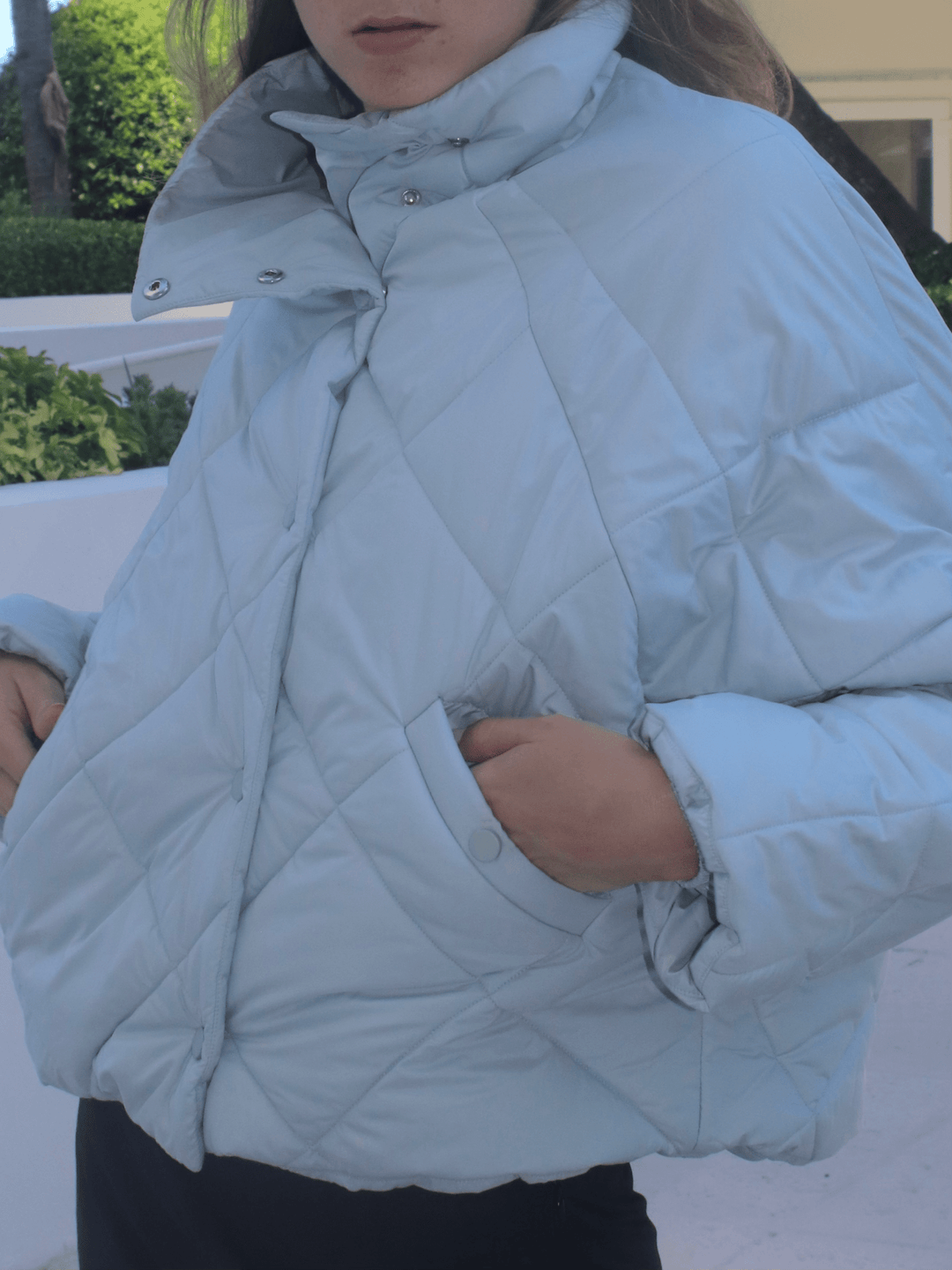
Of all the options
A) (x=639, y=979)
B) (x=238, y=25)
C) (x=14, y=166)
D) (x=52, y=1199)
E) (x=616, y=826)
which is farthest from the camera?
(x=14, y=166)

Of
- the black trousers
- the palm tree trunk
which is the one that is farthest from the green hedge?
the black trousers

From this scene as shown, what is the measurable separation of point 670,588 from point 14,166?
15.4 m

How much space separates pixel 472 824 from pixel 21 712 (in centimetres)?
64

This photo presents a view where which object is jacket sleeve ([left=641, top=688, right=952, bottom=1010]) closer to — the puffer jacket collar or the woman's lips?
the puffer jacket collar

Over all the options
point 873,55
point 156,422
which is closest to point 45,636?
point 156,422

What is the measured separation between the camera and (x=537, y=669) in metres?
1.00

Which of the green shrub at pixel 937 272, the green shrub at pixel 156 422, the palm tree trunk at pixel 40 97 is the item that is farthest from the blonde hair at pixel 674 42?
the palm tree trunk at pixel 40 97

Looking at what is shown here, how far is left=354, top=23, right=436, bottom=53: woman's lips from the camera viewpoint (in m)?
1.12

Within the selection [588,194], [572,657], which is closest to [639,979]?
[572,657]

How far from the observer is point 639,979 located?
107 centimetres

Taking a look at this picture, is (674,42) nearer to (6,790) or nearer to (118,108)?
(6,790)

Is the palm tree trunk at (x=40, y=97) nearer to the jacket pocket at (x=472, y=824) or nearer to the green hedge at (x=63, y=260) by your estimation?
the green hedge at (x=63, y=260)

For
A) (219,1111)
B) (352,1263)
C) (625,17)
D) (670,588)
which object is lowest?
(352,1263)

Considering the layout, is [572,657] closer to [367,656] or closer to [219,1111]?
[367,656]
